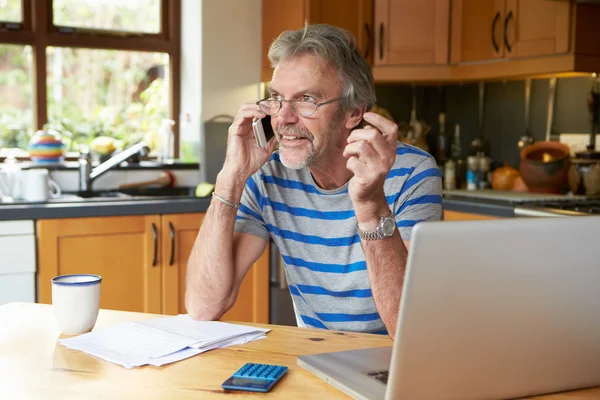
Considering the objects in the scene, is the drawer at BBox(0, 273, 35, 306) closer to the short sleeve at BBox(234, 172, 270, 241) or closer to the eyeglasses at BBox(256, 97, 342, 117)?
the short sleeve at BBox(234, 172, 270, 241)

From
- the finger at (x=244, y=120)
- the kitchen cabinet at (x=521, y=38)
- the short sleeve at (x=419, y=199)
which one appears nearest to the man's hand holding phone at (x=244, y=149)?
the finger at (x=244, y=120)

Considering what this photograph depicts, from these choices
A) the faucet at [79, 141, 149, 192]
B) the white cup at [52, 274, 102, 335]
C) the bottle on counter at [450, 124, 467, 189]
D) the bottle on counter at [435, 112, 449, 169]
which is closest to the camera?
the white cup at [52, 274, 102, 335]

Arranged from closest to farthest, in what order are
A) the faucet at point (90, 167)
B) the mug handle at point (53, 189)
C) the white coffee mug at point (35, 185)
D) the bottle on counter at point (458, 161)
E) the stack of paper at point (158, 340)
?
1. the stack of paper at point (158, 340)
2. the white coffee mug at point (35, 185)
3. the mug handle at point (53, 189)
4. the faucet at point (90, 167)
5. the bottle on counter at point (458, 161)

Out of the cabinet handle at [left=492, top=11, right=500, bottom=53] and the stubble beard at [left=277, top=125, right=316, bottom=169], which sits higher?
the cabinet handle at [left=492, top=11, right=500, bottom=53]

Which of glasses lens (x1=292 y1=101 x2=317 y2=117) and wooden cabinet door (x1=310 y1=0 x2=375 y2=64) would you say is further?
wooden cabinet door (x1=310 y1=0 x2=375 y2=64)

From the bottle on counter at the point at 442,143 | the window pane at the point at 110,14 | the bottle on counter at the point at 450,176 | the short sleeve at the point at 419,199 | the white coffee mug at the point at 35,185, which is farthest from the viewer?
the bottle on counter at the point at 442,143

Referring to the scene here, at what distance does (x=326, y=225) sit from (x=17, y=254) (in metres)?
1.68

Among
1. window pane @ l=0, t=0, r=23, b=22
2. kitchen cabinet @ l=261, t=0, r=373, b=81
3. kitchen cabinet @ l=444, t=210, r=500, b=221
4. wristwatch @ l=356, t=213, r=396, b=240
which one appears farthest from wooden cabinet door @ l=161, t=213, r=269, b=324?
wristwatch @ l=356, t=213, r=396, b=240

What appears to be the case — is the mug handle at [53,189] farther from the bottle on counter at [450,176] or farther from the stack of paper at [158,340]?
the stack of paper at [158,340]

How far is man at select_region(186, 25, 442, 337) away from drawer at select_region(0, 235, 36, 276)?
1469 millimetres

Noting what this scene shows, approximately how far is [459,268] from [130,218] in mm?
2470

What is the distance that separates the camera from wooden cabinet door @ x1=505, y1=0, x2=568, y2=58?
3.28 metres

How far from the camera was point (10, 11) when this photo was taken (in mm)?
3699

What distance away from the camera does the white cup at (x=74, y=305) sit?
1386 mm
